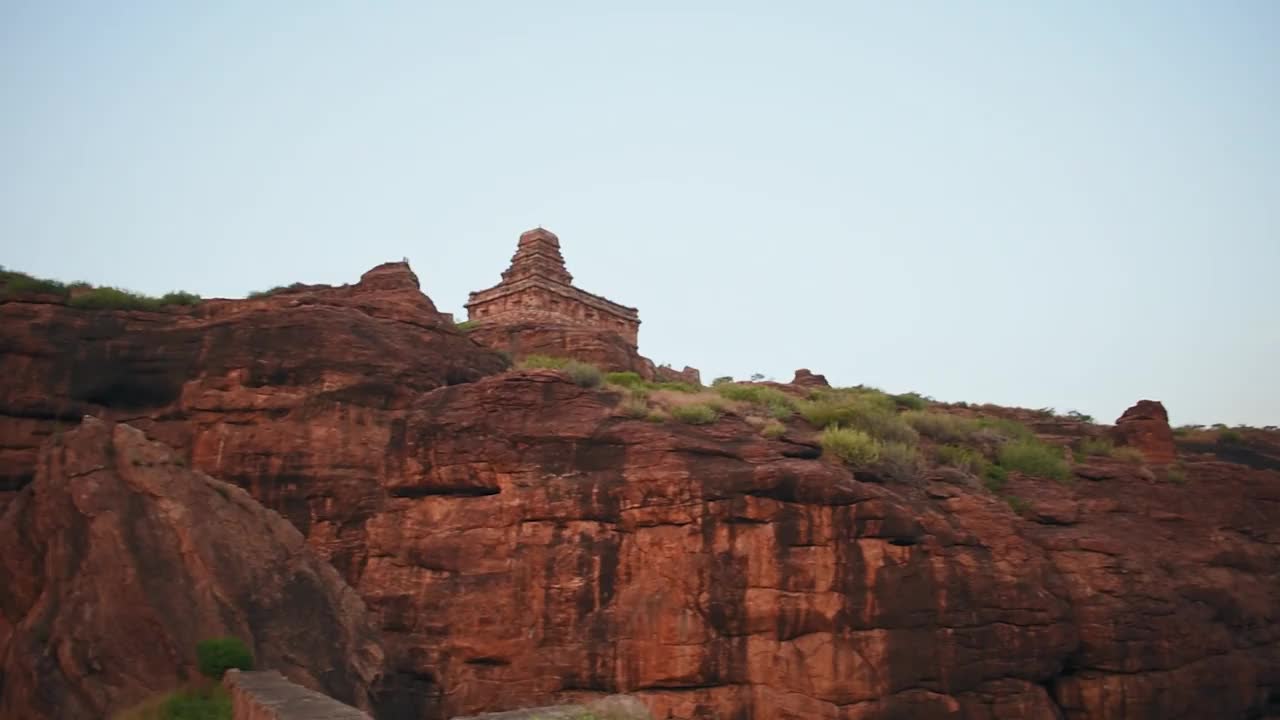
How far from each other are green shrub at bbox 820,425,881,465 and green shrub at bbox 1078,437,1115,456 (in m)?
8.77

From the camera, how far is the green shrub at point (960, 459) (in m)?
19.7

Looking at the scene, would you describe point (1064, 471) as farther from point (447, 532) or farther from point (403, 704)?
point (403, 704)

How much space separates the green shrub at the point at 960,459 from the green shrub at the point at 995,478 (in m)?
0.13

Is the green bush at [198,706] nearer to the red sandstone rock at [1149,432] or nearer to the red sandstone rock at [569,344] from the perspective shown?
the red sandstone rock at [569,344]

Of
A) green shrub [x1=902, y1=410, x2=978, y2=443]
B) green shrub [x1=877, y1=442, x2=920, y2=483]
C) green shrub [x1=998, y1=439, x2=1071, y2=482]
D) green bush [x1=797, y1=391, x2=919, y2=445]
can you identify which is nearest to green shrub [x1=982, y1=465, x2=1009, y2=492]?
green shrub [x1=998, y1=439, x2=1071, y2=482]

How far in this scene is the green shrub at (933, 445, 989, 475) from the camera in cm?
1973

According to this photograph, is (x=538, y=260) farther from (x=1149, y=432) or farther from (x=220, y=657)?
(x=220, y=657)

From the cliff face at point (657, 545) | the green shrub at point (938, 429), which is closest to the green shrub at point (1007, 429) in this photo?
the green shrub at point (938, 429)

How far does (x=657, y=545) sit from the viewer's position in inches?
618

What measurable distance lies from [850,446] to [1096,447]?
32.3 ft

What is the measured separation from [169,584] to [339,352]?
7122 mm

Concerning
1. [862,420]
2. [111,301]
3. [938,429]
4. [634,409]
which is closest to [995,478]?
[938,429]

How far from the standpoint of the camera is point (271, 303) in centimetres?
1992

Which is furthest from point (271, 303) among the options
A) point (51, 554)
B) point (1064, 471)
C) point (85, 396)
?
point (1064, 471)
